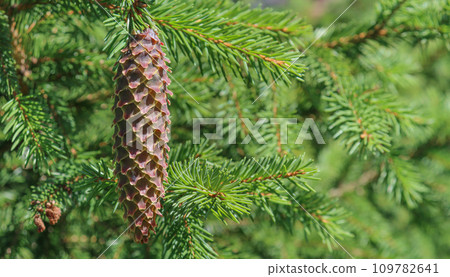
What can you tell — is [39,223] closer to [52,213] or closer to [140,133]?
[52,213]

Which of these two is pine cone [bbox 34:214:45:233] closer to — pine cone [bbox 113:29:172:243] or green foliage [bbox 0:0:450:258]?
green foliage [bbox 0:0:450:258]

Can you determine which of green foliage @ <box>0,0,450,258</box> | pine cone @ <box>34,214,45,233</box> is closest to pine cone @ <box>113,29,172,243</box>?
green foliage @ <box>0,0,450,258</box>

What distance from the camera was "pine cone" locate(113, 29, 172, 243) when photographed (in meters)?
0.57

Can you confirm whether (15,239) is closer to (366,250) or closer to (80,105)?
(80,105)

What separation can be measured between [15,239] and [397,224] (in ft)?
3.75

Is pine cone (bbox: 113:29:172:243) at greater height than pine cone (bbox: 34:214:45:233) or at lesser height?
greater

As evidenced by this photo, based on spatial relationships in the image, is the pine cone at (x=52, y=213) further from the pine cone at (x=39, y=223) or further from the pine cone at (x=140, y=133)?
the pine cone at (x=140, y=133)

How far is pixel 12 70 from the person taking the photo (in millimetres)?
691

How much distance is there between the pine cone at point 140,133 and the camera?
0.57 meters

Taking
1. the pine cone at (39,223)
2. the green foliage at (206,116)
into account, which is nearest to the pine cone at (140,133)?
the green foliage at (206,116)

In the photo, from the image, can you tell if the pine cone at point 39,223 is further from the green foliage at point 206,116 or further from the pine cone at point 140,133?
the pine cone at point 140,133

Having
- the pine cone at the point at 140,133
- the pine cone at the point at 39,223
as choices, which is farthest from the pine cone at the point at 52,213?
the pine cone at the point at 140,133

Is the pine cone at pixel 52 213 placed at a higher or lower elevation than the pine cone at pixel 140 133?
lower
